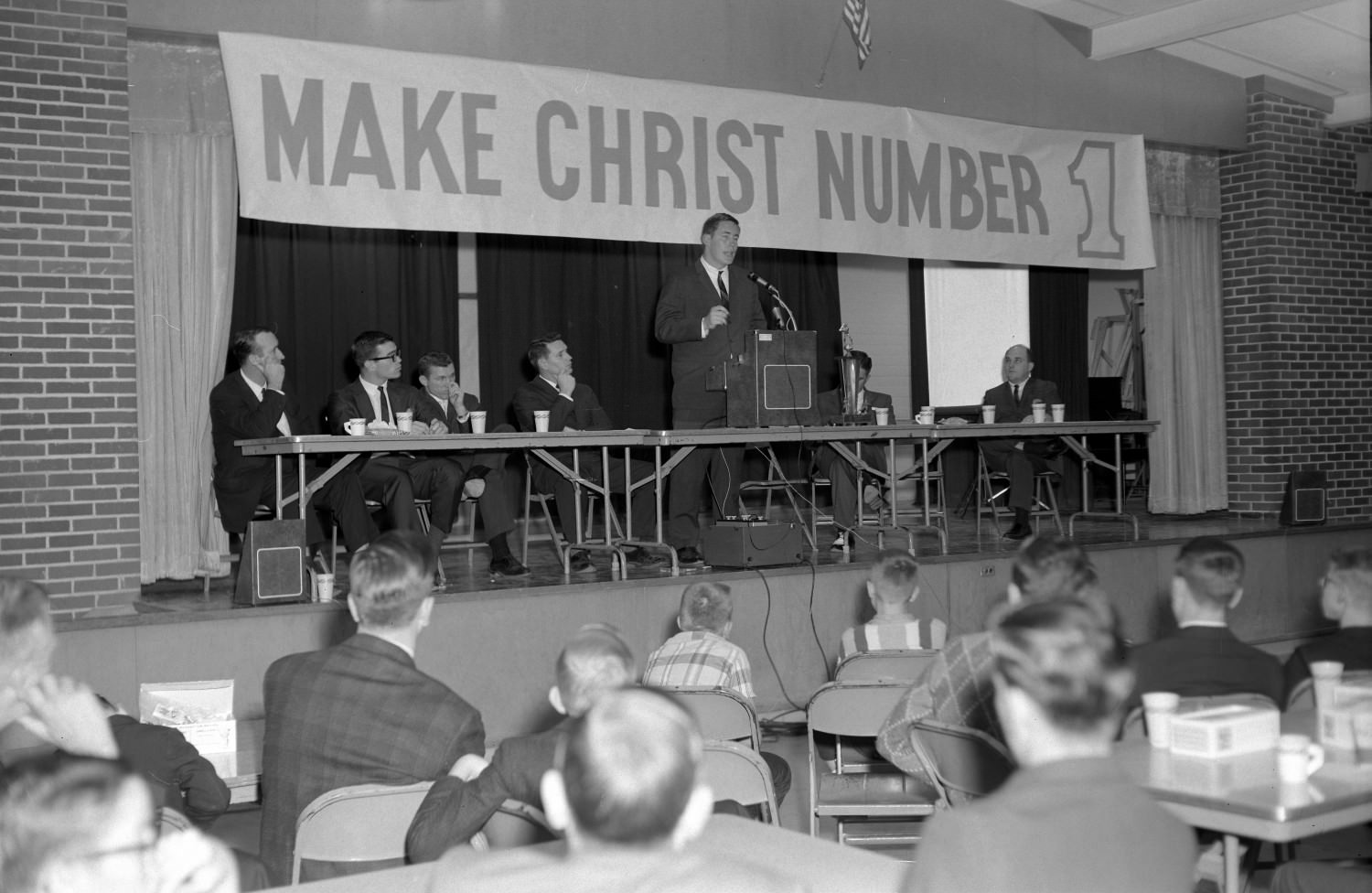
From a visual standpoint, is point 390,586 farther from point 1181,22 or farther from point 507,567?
point 1181,22

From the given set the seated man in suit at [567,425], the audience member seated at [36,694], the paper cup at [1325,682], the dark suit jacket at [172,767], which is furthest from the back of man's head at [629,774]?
the seated man in suit at [567,425]

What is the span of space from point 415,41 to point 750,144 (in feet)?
6.13

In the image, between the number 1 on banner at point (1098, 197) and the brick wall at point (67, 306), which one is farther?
the number 1 on banner at point (1098, 197)

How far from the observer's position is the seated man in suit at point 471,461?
243 inches

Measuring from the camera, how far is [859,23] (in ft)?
24.3

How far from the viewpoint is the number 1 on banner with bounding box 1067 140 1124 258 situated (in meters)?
8.50

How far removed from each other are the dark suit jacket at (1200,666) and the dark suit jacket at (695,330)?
3794mm

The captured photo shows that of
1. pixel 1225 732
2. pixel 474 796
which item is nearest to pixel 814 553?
pixel 1225 732

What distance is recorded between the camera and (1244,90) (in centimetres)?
948

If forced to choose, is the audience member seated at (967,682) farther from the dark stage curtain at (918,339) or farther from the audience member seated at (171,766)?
the dark stage curtain at (918,339)

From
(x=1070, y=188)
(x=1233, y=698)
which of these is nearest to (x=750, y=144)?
(x=1070, y=188)

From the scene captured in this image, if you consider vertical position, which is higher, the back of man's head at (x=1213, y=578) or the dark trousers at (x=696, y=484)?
the dark trousers at (x=696, y=484)

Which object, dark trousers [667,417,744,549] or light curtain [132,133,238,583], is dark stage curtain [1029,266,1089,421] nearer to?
dark trousers [667,417,744,549]

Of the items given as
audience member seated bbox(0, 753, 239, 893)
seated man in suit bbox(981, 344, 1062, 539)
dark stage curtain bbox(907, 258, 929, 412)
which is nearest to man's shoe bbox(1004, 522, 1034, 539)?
seated man in suit bbox(981, 344, 1062, 539)
